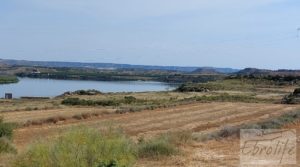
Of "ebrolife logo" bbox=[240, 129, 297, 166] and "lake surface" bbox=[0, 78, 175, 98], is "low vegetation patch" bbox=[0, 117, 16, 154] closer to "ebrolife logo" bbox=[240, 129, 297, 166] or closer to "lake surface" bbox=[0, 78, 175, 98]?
"ebrolife logo" bbox=[240, 129, 297, 166]

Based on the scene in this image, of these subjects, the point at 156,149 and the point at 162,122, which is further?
the point at 162,122

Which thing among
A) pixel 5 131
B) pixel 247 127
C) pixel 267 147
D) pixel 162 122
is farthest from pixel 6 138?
pixel 162 122

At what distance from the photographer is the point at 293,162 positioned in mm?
13984

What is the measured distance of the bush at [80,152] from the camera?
31.0 ft

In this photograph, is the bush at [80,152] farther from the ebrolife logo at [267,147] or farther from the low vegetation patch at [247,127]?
the low vegetation patch at [247,127]

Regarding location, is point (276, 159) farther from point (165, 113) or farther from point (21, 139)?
point (165, 113)

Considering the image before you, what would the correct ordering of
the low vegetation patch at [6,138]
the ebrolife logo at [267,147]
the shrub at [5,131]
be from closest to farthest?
the ebrolife logo at [267,147]
the low vegetation patch at [6,138]
the shrub at [5,131]

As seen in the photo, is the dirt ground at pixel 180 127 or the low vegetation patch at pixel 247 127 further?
the low vegetation patch at pixel 247 127

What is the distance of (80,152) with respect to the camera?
9969mm

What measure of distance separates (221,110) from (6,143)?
24831 millimetres

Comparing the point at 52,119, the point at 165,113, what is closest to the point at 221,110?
the point at 165,113

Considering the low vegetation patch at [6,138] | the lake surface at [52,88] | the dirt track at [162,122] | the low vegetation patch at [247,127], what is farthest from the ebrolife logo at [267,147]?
the lake surface at [52,88]

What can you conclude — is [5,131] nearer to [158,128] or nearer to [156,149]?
[156,149]

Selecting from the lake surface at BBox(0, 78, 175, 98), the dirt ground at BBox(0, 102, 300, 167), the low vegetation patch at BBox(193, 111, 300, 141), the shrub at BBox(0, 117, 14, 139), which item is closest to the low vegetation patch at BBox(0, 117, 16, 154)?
the shrub at BBox(0, 117, 14, 139)
